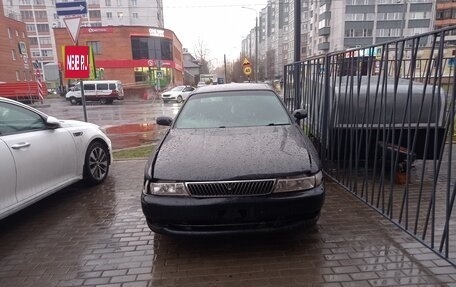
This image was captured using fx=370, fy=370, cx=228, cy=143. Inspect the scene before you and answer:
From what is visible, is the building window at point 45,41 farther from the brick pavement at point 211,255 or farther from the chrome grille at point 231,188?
the chrome grille at point 231,188

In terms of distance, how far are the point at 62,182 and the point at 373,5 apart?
69260mm

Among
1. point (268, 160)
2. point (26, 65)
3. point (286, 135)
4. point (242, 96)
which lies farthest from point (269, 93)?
point (26, 65)

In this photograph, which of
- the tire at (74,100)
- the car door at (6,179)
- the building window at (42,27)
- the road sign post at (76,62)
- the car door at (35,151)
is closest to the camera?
the car door at (6,179)

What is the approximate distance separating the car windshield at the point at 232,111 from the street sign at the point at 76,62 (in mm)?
3584

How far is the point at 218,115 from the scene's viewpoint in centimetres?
484

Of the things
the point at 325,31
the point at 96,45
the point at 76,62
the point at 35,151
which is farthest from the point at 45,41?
the point at 35,151

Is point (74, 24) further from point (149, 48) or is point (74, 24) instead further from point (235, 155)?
point (149, 48)

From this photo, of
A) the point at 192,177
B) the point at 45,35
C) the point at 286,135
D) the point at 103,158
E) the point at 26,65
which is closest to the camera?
the point at 192,177

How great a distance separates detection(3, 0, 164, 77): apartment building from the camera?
82250mm

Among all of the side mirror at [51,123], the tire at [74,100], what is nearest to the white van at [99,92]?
the tire at [74,100]

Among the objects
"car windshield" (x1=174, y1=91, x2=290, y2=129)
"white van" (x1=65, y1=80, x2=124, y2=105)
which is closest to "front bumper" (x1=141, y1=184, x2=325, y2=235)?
"car windshield" (x1=174, y1=91, x2=290, y2=129)

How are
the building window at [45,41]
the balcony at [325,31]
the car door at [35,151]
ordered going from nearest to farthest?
the car door at [35,151] < the balcony at [325,31] < the building window at [45,41]

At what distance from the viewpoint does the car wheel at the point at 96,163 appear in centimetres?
575

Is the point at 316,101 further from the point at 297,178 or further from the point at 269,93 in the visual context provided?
the point at 297,178
